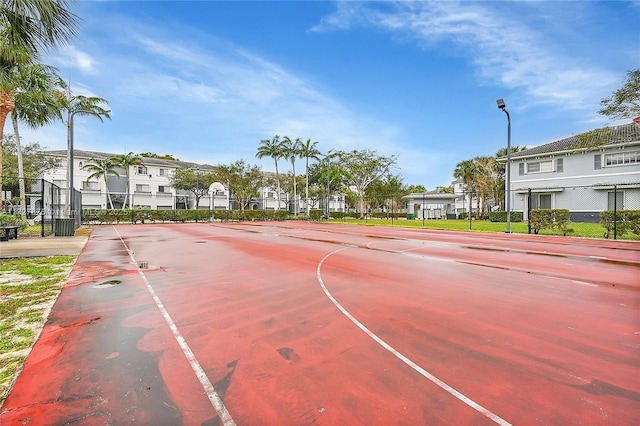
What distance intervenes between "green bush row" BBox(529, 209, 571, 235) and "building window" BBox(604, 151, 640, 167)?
12.7 m

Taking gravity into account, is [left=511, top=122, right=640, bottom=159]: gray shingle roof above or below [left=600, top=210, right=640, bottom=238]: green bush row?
above

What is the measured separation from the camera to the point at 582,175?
89.0ft

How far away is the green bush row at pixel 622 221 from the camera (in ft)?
49.9

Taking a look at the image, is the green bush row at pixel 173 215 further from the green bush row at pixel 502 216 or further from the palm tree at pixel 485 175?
the palm tree at pixel 485 175

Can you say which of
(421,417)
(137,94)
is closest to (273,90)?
(137,94)

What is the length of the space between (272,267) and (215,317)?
3.89 m

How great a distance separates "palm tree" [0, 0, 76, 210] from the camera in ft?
22.3

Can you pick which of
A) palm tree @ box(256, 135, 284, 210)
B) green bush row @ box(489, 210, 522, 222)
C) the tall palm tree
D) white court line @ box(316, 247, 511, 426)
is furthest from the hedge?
white court line @ box(316, 247, 511, 426)

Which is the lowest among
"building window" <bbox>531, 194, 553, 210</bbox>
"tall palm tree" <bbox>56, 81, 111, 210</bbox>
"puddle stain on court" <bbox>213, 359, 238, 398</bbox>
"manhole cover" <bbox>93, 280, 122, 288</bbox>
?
"puddle stain on court" <bbox>213, 359, 238, 398</bbox>

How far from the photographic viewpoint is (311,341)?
392 cm

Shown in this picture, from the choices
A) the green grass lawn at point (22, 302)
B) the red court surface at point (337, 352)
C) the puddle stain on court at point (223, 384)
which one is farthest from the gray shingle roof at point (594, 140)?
the green grass lawn at point (22, 302)

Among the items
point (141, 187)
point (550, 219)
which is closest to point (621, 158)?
point (550, 219)

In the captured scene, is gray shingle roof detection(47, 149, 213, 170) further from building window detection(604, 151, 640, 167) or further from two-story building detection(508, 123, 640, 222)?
building window detection(604, 151, 640, 167)

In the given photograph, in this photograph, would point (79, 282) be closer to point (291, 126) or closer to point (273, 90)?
point (273, 90)
